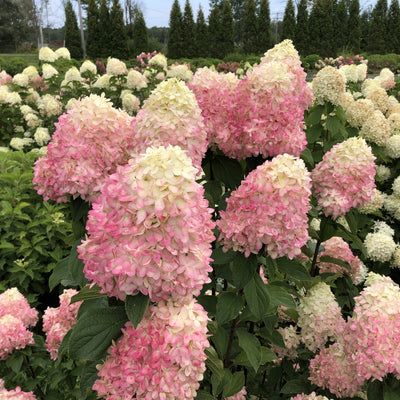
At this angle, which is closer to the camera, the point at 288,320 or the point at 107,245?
the point at 107,245

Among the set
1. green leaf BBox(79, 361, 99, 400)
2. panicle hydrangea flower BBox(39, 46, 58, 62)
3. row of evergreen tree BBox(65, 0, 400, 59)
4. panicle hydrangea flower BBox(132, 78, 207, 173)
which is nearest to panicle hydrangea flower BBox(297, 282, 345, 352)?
panicle hydrangea flower BBox(132, 78, 207, 173)

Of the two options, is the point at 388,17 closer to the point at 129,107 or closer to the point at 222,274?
the point at 129,107

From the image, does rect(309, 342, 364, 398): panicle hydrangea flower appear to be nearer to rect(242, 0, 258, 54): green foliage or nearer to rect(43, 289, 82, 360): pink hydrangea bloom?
rect(43, 289, 82, 360): pink hydrangea bloom

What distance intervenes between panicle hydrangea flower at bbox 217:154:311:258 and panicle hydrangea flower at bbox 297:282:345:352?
0.73 m

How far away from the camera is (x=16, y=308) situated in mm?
2387

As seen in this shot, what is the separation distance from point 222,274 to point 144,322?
0.68 metres

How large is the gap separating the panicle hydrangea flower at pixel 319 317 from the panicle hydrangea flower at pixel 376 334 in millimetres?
456

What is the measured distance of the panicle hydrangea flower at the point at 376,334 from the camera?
142 centimetres

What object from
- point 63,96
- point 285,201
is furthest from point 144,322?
point 63,96

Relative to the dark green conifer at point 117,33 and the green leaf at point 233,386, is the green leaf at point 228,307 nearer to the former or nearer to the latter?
the green leaf at point 233,386

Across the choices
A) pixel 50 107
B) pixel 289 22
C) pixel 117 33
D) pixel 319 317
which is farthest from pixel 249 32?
pixel 319 317

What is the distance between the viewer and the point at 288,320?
238 cm

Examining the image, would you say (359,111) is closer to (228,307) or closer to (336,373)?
(336,373)

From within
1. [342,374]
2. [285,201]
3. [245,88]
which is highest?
[245,88]
